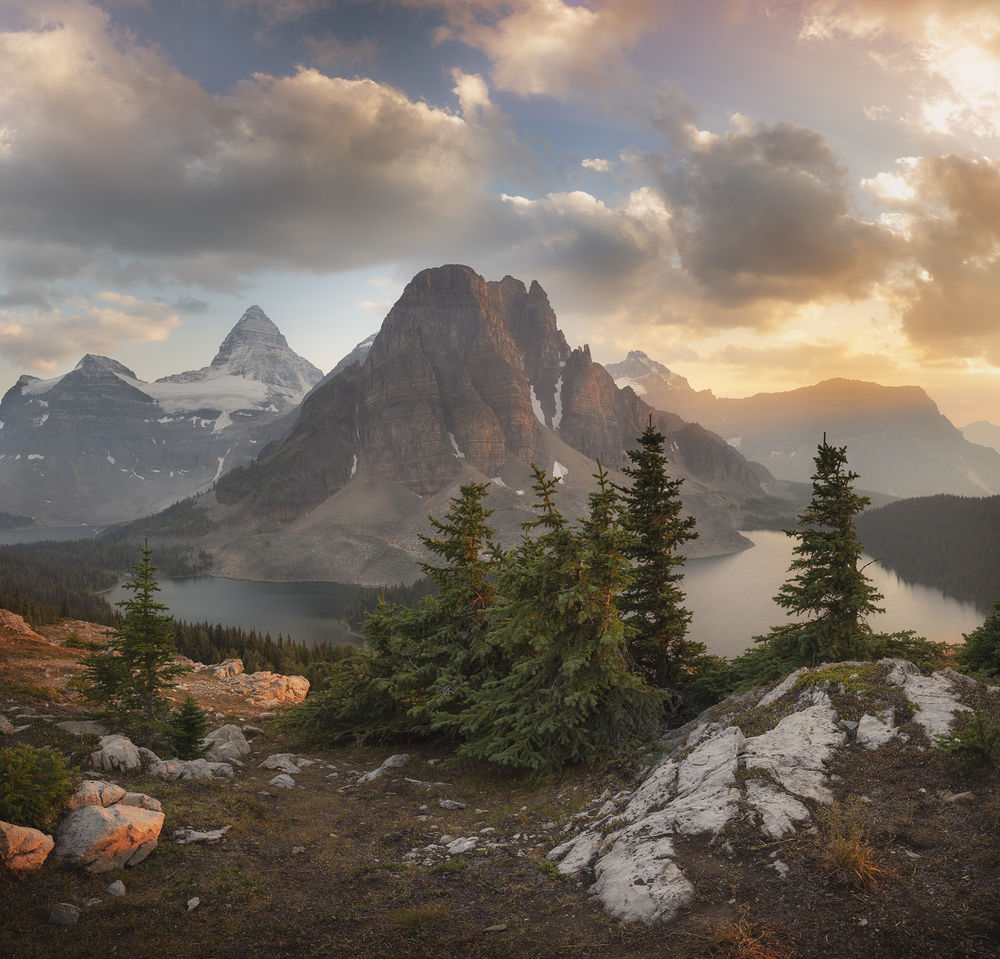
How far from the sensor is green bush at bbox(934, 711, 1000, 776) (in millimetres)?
9336

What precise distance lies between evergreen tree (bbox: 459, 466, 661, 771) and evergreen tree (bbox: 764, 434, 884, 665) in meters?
8.30

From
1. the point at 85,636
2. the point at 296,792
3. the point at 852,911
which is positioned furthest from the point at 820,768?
the point at 85,636

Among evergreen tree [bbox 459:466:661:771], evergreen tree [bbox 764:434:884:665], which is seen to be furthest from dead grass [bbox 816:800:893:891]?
evergreen tree [bbox 764:434:884:665]

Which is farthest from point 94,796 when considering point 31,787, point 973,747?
point 973,747

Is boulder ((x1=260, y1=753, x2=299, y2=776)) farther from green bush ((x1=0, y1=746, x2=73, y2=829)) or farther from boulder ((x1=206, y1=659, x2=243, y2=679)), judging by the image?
boulder ((x1=206, y1=659, x2=243, y2=679))

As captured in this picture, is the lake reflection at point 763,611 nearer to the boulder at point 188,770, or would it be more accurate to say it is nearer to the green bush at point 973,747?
the boulder at point 188,770

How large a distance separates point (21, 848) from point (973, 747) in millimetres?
16281

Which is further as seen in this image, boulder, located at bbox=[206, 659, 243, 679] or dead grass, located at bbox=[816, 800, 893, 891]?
boulder, located at bbox=[206, 659, 243, 679]

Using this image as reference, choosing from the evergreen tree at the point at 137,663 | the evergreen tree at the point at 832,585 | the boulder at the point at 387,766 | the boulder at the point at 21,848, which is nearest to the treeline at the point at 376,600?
the boulder at the point at 387,766

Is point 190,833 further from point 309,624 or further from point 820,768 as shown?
point 309,624

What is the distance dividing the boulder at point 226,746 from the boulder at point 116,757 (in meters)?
4.43

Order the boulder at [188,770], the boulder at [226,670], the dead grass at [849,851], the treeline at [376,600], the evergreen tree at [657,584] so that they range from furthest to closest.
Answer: the treeline at [376,600] < the boulder at [226,670] < the evergreen tree at [657,584] < the boulder at [188,770] < the dead grass at [849,851]

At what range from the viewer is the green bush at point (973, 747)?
9.34 m

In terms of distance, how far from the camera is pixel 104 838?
9719mm
